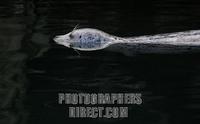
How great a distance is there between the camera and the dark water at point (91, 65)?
110 inches

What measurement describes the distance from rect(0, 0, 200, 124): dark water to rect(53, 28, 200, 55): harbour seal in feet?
0.10

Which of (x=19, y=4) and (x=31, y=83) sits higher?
(x=19, y=4)

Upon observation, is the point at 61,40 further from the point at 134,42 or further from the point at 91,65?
the point at 134,42

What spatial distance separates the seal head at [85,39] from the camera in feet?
9.27

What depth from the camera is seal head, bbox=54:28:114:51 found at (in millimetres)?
2824

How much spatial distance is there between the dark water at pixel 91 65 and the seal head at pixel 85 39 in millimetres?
31

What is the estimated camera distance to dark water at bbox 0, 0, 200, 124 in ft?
9.19

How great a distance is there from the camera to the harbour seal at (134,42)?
111 inches

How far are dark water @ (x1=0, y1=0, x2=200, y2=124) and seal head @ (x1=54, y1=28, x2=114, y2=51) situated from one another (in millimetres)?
31

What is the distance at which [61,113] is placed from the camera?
2.80m

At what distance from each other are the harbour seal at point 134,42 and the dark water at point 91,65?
3 centimetres

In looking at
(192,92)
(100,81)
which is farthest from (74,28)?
(192,92)

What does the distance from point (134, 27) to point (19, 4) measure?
2.23 feet

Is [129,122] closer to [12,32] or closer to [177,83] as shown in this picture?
[177,83]
